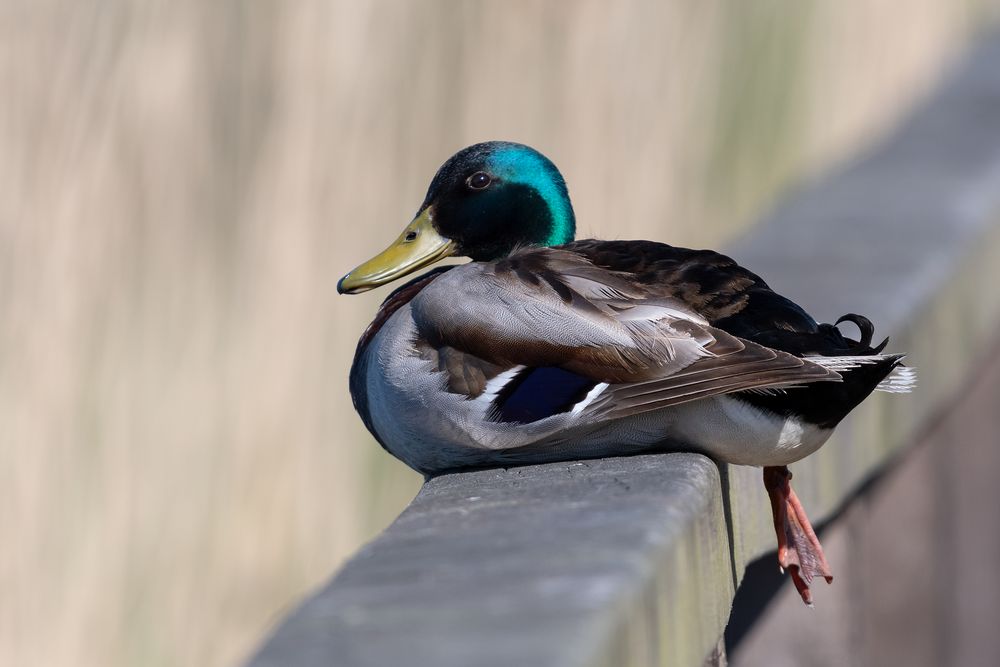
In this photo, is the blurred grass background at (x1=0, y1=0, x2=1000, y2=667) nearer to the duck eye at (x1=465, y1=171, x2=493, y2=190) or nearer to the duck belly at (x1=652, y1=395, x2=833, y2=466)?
the duck eye at (x1=465, y1=171, x2=493, y2=190)

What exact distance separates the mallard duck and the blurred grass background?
844mm

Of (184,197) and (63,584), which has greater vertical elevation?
(184,197)

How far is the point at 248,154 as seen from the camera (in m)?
3.60

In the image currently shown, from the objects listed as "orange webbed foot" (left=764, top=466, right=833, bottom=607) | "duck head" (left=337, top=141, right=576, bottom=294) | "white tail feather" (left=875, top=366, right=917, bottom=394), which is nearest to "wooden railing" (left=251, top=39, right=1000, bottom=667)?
"orange webbed foot" (left=764, top=466, right=833, bottom=607)

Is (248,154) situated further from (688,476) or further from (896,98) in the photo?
(896,98)

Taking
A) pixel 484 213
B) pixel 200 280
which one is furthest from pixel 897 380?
pixel 200 280

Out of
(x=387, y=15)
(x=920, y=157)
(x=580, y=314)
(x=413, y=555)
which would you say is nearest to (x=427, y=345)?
(x=580, y=314)

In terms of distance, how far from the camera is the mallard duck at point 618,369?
220 centimetres

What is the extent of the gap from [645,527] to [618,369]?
70cm

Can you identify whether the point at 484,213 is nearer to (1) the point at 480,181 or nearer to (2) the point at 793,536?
(1) the point at 480,181

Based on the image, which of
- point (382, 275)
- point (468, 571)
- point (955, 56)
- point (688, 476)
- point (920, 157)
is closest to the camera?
point (468, 571)

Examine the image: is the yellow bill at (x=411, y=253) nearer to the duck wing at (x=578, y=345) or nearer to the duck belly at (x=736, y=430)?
the duck wing at (x=578, y=345)

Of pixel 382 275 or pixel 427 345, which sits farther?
pixel 382 275

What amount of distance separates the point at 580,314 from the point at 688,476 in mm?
441
